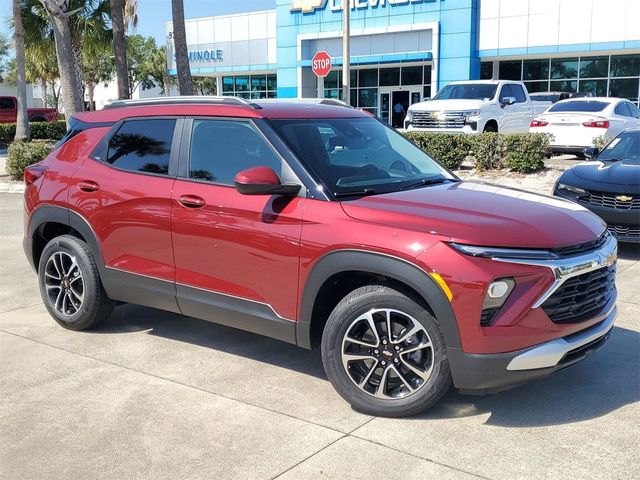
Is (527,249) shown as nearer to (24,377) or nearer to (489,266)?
(489,266)

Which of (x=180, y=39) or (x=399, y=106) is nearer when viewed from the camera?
(x=180, y=39)

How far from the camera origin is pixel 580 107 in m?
16.6

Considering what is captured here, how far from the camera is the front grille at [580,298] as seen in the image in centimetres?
367

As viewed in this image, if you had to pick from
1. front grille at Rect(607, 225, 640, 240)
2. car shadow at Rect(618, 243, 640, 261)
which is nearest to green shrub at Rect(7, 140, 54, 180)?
car shadow at Rect(618, 243, 640, 261)

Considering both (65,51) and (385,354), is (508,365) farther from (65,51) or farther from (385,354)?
(65,51)

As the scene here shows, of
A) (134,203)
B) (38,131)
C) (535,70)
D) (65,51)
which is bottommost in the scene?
(38,131)

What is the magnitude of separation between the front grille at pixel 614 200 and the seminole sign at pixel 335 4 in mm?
25945

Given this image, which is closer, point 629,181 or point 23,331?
point 23,331

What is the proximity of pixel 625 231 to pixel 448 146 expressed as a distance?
6.94 m

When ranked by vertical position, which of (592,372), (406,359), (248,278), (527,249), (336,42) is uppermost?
(336,42)

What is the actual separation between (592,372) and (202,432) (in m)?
2.64

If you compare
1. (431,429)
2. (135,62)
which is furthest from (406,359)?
(135,62)

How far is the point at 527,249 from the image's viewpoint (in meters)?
3.64

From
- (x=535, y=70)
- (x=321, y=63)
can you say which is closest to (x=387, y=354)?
(x=321, y=63)
